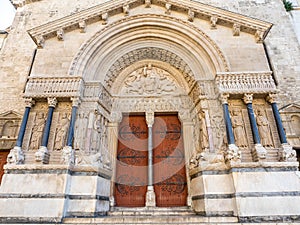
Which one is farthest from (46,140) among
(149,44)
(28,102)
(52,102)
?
(149,44)

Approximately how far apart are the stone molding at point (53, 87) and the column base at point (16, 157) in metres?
1.59

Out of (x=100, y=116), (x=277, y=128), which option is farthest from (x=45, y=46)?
(x=277, y=128)

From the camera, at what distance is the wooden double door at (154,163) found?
626 cm

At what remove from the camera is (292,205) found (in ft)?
14.7

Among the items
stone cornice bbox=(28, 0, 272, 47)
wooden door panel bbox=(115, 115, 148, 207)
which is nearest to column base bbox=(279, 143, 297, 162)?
stone cornice bbox=(28, 0, 272, 47)

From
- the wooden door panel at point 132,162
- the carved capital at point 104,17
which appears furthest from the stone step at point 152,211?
the carved capital at point 104,17

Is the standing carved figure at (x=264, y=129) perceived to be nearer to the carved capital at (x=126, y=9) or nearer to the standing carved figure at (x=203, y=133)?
the standing carved figure at (x=203, y=133)

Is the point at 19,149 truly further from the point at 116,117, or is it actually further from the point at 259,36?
the point at 259,36

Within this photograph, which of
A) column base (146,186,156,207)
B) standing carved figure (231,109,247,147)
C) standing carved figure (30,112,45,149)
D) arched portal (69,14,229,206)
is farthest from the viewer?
arched portal (69,14,229,206)

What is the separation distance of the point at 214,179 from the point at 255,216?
1.12 meters

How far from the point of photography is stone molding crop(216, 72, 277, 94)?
18.7 ft

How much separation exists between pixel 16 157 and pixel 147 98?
4.29 meters

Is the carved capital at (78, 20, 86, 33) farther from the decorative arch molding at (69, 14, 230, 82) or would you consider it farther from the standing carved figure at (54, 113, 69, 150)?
the standing carved figure at (54, 113, 69, 150)

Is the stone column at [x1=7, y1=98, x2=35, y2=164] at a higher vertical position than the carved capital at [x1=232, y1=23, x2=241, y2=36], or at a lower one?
lower
